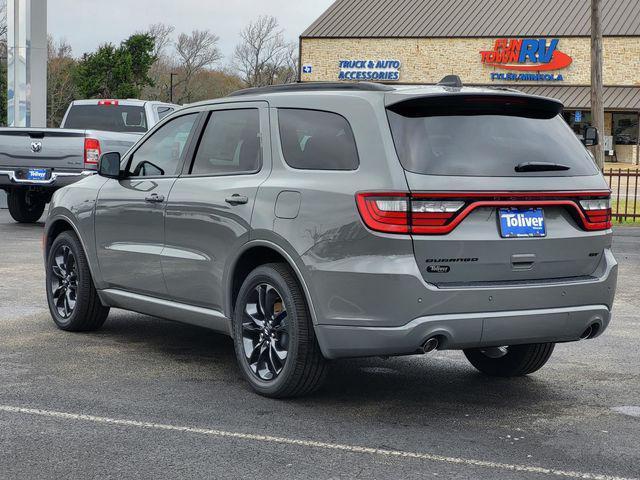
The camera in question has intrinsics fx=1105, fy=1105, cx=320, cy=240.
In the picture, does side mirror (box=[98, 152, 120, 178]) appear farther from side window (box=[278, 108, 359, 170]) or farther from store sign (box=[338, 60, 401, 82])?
store sign (box=[338, 60, 401, 82])

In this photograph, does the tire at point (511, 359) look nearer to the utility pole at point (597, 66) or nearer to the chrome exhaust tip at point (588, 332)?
the chrome exhaust tip at point (588, 332)

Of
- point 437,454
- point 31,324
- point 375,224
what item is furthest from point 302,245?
point 31,324

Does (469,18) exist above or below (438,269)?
above

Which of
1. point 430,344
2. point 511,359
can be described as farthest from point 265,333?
point 511,359

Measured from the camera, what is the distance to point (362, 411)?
19.7ft

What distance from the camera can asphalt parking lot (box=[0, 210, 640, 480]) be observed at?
493cm

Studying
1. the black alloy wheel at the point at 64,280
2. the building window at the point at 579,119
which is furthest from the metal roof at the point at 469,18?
the black alloy wheel at the point at 64,280

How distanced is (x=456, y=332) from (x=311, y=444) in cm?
94

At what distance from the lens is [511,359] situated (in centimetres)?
695

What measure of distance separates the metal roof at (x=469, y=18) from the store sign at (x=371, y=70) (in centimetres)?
132

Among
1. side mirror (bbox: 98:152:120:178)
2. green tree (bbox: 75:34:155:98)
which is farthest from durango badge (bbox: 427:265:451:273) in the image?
green tree (bbox: 75:34:155:98)

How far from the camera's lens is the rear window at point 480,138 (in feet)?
18.7

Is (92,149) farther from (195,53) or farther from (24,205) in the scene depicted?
(195,53)

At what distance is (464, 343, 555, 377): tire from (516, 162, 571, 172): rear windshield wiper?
127 cm
